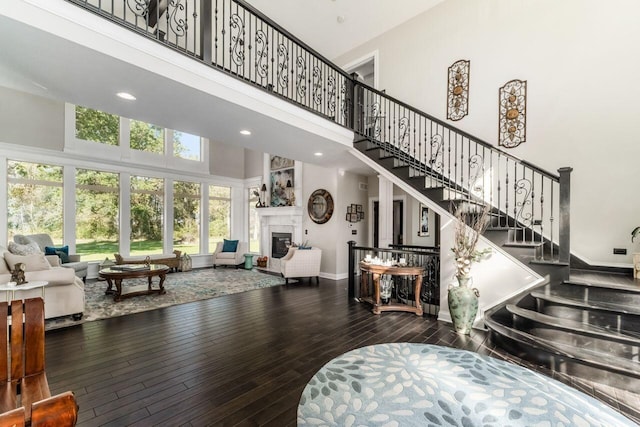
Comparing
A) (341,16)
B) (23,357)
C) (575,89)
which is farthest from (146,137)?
(575,89)

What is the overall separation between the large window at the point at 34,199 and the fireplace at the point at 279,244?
5259 millimetres

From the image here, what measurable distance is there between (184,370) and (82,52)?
9.96ft

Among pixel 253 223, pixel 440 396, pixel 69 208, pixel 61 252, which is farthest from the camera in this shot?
pixel 253 223

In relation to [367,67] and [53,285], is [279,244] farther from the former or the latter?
[367,67]

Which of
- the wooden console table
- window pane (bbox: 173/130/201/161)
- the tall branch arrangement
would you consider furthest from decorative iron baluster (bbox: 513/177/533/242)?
window pane (bbox: 173/130/201/161)

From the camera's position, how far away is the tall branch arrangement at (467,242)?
3.60m

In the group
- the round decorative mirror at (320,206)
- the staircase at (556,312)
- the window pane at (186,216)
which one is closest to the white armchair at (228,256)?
the window pane at (186,216)

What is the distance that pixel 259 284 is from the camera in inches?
247

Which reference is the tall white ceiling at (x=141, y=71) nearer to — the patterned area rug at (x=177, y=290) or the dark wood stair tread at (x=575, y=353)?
the patterned area rug at (x=177, y=290)

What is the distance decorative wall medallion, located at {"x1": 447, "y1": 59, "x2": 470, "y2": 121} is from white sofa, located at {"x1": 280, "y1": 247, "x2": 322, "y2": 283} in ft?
13.7

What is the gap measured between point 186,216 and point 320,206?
4628 mm

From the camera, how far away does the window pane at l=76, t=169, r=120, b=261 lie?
6895mm

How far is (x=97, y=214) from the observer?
7.16m

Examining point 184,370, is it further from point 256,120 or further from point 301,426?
point 256,120
